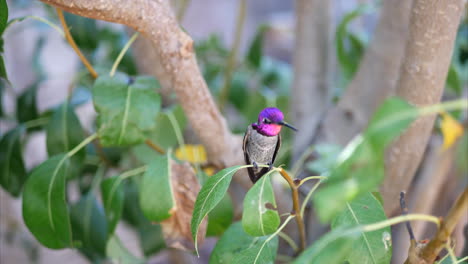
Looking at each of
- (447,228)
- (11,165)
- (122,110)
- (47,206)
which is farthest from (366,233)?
(11,165)

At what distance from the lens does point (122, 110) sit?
643 millimetres

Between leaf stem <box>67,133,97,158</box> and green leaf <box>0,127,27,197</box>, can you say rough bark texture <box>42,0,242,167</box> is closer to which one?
leaf stem <box>67,133,97,158</box>

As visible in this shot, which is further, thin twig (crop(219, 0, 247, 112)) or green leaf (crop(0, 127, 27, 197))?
thin twig (crop(219, 0, 247, 112))

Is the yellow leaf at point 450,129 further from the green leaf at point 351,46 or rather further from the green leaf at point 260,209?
the green leaf at point 351,46

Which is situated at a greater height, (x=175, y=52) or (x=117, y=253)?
(x=175, y=52)

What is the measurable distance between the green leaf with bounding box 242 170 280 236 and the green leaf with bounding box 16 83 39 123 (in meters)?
0.75

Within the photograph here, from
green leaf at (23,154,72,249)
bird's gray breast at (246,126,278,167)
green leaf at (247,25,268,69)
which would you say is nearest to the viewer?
bird's gray breast at (246,126,278,167)

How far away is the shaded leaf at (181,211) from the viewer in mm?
654

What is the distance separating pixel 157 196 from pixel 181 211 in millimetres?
46

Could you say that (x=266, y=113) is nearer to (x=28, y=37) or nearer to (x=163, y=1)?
(x=163, y=1)

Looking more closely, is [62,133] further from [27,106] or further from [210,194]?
[210,194]

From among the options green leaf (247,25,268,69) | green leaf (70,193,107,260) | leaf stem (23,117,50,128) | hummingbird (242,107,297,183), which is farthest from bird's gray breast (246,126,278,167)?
green leaf (247,25,268,69)

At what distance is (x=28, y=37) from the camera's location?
235 centimetres

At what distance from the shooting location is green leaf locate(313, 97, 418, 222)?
12.4 inches
